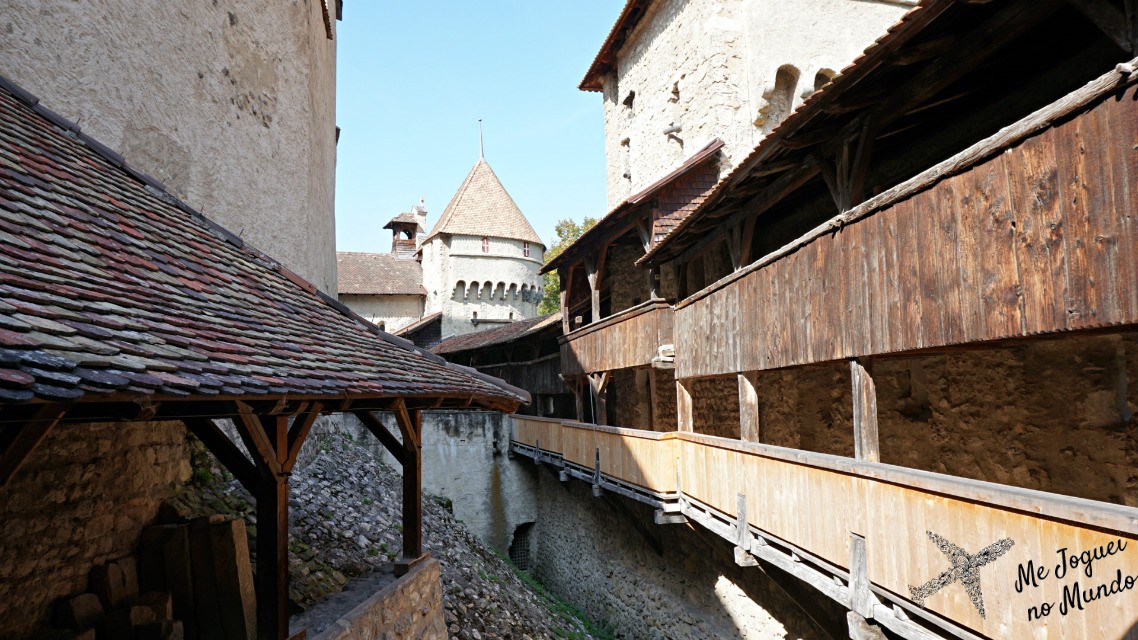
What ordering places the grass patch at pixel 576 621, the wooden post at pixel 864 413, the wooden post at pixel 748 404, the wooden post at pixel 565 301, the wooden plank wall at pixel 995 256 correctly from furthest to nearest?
the wooden post at pixel 565 301 < the grass patch at pixel 576 621 < the wooden post at pixel 748 404 < the wooden post at pixel 864 413 < the wooden plank wall at pixel 995 256

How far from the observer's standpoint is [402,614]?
5.57 metres

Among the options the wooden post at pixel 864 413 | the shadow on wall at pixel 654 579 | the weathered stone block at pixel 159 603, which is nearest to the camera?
the weathered stone block at pixel 159 603

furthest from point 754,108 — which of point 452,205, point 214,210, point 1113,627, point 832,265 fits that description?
point 452,205

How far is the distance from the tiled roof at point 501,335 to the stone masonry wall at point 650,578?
12.3ft

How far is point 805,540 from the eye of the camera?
590 centimetres

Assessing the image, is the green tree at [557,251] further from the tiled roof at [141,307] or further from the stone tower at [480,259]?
the tiled roof at [141,307]

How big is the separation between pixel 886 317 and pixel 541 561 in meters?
15.3

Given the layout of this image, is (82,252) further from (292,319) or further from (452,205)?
(452,205)

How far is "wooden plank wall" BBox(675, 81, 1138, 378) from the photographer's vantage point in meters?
3.31

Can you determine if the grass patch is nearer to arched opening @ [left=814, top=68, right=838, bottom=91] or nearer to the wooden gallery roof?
the wooden gallery roof

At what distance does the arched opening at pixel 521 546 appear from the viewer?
19875 mm

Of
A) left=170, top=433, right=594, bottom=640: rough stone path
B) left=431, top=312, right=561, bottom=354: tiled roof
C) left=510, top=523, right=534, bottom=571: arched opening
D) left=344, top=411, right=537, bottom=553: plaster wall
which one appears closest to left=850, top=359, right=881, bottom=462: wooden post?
left=170, top=433, right=594, bottom=640: rough stone path

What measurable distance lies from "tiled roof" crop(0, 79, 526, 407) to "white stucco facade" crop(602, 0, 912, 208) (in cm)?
1065

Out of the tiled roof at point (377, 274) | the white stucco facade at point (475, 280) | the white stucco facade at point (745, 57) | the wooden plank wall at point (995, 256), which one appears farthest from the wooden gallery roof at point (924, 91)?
the tiled roof at point (377, 274)
